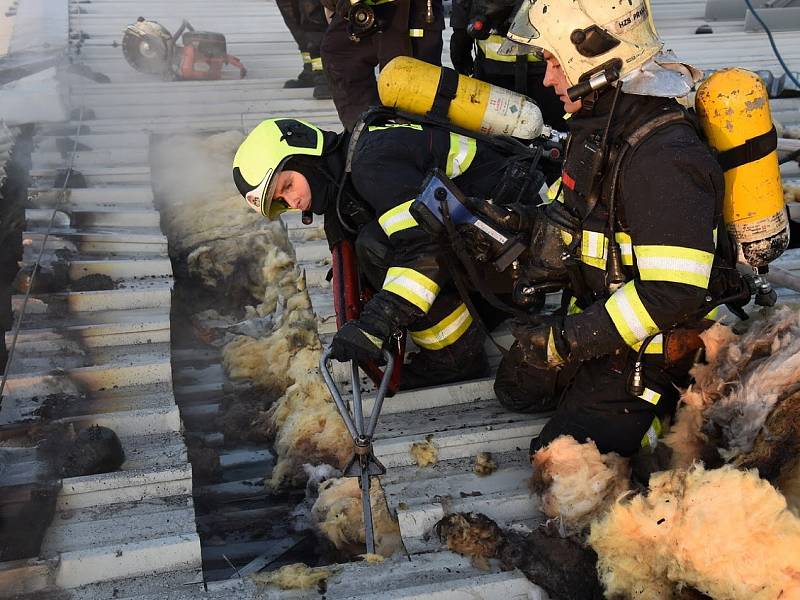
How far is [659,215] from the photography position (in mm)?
2805

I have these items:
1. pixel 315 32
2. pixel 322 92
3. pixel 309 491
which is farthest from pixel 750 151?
pixel 315 32

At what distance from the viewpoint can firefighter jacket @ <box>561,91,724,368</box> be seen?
9.14 feet

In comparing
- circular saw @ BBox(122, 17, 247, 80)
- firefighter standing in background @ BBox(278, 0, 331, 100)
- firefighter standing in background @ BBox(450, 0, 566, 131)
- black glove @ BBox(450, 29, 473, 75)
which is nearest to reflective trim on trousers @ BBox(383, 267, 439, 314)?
firefighter standing in background @ BBox(450, 0, 566, 131)

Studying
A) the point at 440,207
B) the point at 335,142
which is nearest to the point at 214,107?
the point at 335,142

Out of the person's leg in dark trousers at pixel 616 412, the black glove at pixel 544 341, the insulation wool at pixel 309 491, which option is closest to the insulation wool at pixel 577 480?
the person's leg in dark trousers at pixel 616 412

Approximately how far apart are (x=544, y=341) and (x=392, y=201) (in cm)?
96

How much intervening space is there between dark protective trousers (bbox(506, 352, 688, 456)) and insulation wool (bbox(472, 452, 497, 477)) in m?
0.19

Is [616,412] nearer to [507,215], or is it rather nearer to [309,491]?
[507,215]

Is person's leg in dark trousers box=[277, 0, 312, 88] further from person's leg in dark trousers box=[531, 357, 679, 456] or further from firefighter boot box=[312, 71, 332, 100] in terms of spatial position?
person's leg in dark trousers box=[531, 357, 679, 456]

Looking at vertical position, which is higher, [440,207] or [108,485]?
[440,207]

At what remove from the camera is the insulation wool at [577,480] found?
3164 millimetres

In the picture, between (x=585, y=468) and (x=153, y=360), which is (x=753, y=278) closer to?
(x=585, y=468)

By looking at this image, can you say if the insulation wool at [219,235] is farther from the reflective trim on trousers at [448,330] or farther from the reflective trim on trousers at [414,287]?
the reflective trim on trousers at [414,287]

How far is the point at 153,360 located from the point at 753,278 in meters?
2.77
